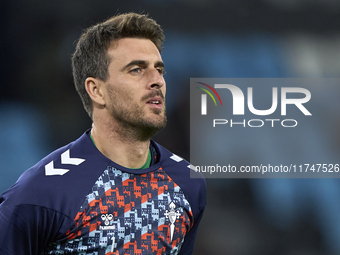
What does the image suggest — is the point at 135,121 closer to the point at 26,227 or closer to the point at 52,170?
the point at 52,170

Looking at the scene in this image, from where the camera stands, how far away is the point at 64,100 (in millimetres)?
3412

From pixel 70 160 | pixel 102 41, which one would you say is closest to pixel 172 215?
pixel 70 160

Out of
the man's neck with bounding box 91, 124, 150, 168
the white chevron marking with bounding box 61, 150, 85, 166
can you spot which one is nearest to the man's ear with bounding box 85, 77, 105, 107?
the man's neck with bounding box 91, 124, 150, 168

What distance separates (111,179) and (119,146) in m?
0.15

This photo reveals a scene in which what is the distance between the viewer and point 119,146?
6.27 feet

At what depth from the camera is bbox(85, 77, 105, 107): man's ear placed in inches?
76.2

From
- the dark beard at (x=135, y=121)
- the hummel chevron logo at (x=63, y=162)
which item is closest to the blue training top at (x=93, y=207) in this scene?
the hummel chevron logo at (x=63, y=162)

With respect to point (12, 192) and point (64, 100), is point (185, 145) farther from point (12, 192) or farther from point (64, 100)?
point (12, 192)

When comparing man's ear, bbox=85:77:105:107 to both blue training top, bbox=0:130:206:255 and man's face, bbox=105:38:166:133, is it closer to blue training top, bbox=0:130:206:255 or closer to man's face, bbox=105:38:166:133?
man's face, bbox=105:38:166:133

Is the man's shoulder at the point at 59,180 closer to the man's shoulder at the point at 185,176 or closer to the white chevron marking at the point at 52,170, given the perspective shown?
the white chevron marking at the point at 52,170

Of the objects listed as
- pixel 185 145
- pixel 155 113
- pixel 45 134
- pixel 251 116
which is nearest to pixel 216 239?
pixel 185 145

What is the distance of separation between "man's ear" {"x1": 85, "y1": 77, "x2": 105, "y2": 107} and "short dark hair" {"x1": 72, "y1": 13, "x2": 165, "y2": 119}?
23 millimetres

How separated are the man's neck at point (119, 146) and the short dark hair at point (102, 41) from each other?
17 centimetres

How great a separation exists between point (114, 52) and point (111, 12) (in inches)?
62.6
